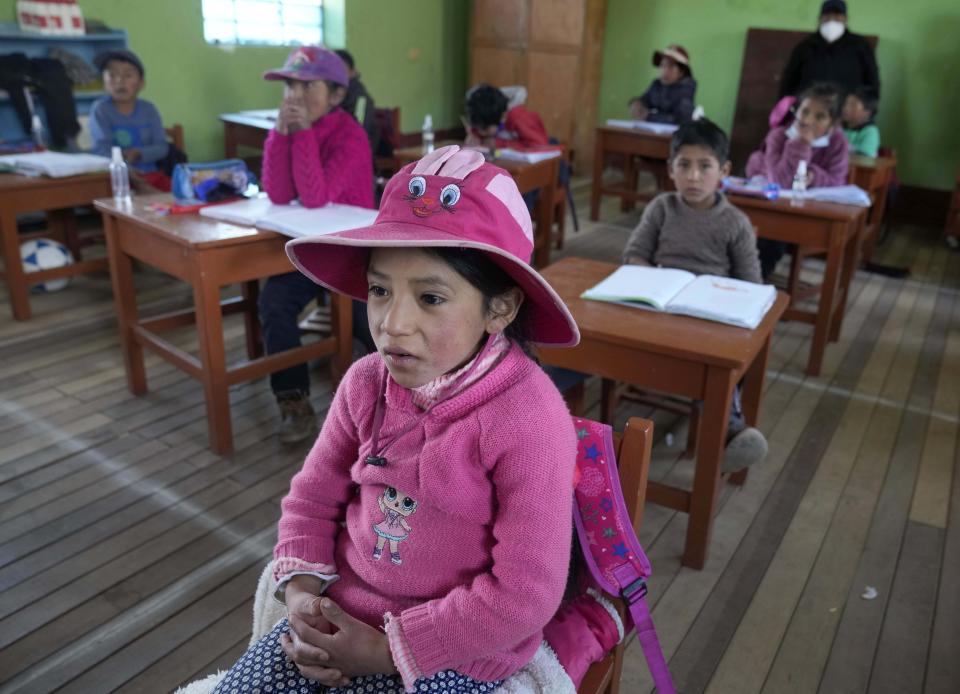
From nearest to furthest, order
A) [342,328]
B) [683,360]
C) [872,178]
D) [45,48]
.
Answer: [683,360] → [342,328] → [872,178] → [45,48]

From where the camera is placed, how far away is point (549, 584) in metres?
0.91

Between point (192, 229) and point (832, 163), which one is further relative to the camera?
point (832, 163)

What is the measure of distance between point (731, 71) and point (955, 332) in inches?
154

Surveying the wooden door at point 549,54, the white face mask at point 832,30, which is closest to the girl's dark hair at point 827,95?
the white face mask at point 832,30

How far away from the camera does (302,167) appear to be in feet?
8.33

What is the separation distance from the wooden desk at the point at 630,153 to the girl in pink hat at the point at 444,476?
4.56 meters

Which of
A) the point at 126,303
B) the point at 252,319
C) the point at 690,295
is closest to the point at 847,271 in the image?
the point at 690,295

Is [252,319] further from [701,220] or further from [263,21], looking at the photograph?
[263,21]

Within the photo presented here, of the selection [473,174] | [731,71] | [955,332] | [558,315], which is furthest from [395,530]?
[731,71]

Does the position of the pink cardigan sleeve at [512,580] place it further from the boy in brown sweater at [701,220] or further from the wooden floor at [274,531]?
the boy in brown sweater at [701,220]

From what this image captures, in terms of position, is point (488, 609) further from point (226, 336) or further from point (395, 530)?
point (226, 336)

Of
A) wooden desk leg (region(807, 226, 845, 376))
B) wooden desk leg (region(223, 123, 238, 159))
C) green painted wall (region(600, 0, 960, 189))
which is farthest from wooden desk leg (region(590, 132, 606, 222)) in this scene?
wooden desk leg (region(807, 226, 845, 376))

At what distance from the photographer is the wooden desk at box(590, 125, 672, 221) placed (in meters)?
5.38

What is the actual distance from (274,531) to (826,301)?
233 centimetres
